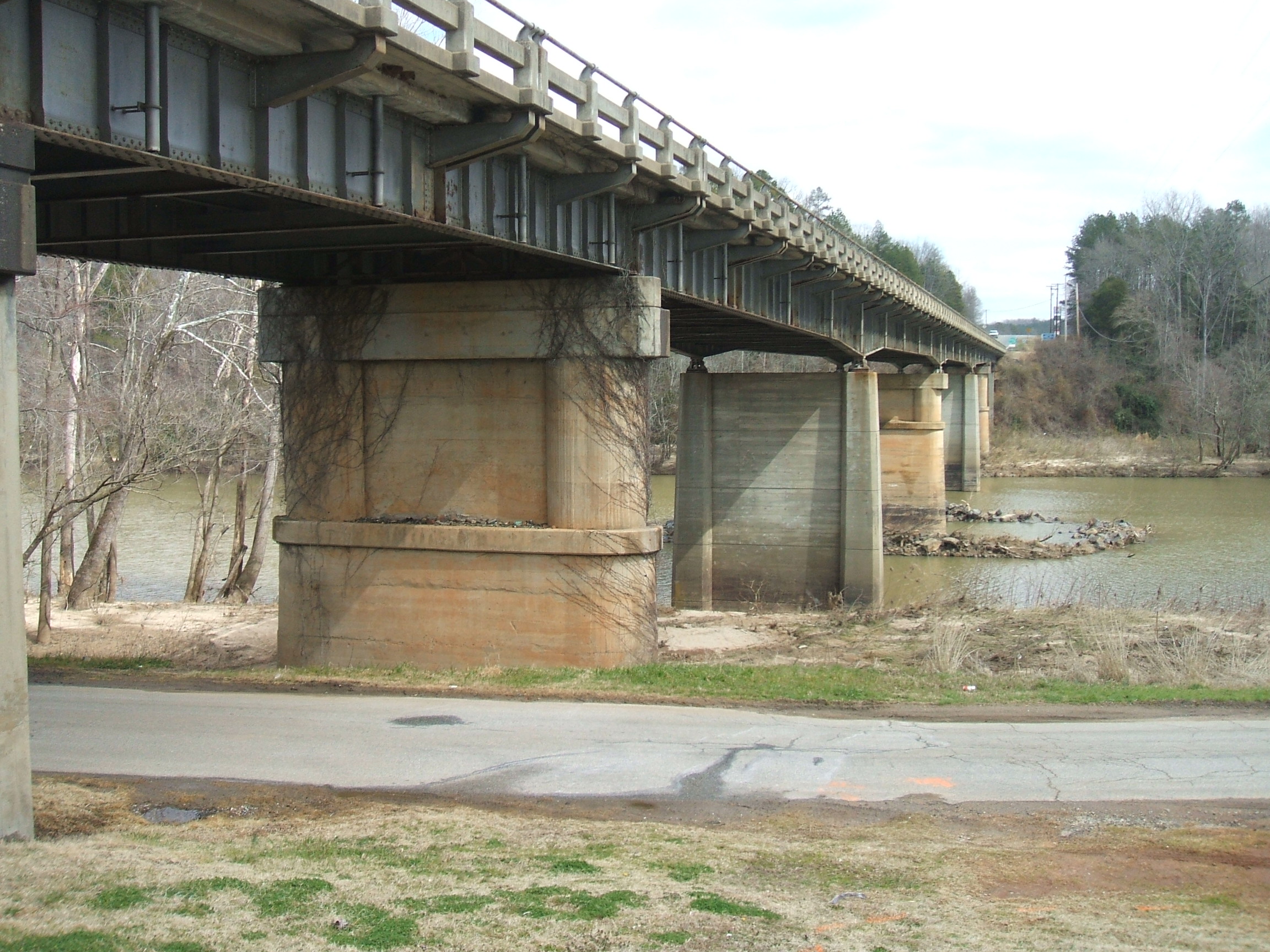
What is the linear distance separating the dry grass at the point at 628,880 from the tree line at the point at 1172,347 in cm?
7461

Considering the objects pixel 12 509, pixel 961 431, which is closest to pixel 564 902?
pixel 12 509

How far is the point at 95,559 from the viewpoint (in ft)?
88.0

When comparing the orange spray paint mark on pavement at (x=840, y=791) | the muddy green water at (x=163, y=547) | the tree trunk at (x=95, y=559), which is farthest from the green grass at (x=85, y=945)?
the tree trunk at (x=95, y=559)

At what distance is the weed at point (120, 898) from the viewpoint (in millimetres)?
6277

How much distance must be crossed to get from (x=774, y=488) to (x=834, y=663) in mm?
13814

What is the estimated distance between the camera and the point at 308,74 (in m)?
10.1

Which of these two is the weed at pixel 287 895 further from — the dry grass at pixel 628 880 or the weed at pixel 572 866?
the weed at pixel 572 866

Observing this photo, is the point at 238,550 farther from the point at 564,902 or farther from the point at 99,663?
the point at 564,902

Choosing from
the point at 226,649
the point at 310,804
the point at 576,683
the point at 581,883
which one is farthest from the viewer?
the point at 226,649

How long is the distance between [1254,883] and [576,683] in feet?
28.4

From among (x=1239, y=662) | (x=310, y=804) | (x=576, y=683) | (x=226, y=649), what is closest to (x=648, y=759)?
(x=310, y=804)

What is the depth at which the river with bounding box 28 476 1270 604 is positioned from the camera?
30906 millimetres

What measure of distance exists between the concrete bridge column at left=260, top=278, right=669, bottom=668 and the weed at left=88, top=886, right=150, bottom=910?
10.1 meters

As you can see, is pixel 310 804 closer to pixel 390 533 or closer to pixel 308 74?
pixel 308 74
